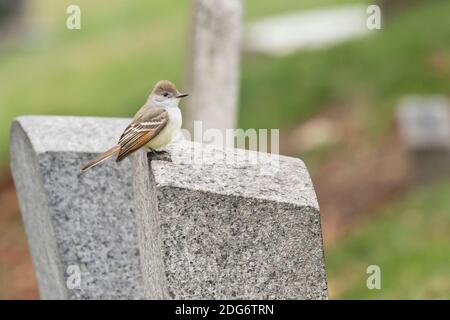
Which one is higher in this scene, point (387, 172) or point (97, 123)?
point (97, 123)

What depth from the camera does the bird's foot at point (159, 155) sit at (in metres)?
5.12

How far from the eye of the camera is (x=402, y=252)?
969 centimetres

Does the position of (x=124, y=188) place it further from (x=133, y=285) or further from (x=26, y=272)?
(x=26, y=272)

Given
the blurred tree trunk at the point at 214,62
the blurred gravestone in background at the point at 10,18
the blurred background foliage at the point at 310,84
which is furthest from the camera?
the blurred gravestone in background at the point at 10,18

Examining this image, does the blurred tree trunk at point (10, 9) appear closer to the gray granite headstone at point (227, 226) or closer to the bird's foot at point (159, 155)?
the gray granite headstone at point (227, 226)

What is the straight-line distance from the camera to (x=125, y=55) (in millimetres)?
18469

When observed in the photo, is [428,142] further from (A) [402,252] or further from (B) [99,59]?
(B) [99,59]

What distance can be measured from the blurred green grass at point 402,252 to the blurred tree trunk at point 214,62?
1863 mm

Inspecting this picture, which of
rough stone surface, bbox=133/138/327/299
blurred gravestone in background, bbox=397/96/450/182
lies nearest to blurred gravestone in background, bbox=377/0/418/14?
blurred gravestone in background, bbox=397/96/450/182

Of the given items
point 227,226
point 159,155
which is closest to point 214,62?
point 159,155

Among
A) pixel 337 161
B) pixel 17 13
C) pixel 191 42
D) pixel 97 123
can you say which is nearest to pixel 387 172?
pixel 337 161

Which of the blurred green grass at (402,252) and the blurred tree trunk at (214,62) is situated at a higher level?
the blurred tree trunk at (214,62)

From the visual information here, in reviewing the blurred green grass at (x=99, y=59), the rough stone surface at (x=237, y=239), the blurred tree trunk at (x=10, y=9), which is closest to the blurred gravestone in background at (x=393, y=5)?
the blurred green grass at (x=99, y=59)

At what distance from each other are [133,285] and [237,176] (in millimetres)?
1892
